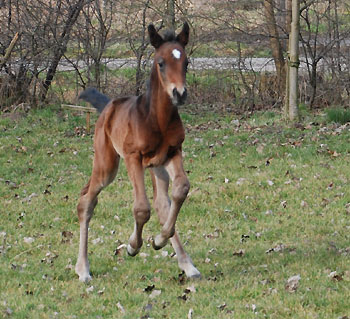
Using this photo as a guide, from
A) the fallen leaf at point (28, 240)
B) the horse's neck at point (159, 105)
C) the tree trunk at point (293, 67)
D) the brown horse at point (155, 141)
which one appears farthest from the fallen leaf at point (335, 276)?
the tree trunk at point (293, 67)

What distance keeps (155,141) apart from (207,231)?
2649 millimetres

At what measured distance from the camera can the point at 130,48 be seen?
18359 millimetres

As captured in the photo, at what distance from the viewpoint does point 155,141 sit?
21.4ft

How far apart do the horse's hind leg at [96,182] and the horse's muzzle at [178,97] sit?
5.08ft

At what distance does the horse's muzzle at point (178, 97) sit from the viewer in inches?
231

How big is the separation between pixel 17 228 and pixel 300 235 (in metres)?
3.59

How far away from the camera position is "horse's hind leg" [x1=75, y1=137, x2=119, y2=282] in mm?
7312

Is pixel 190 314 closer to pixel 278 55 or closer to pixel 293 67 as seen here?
pixel 293 67

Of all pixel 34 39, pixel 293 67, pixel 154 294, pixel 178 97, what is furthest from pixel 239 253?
pixel 34 39

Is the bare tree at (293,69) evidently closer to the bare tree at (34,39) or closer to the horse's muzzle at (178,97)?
the bare tree at (34,39)

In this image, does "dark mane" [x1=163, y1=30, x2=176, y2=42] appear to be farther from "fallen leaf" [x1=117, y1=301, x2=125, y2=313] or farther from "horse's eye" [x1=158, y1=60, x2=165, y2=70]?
"fallen leaf" [x1=117, y1=301, x2=125, y2=313]

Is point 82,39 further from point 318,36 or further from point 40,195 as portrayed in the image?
point 40,195

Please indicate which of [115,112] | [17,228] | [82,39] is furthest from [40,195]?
[82,39]

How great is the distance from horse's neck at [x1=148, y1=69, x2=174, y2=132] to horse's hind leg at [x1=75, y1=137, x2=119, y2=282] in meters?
0.96
